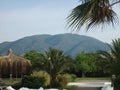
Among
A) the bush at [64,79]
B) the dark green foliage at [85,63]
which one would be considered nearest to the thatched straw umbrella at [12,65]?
A: the dark green foliage at [85,63]

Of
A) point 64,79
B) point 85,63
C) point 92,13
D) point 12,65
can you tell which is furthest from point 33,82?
point 85,63

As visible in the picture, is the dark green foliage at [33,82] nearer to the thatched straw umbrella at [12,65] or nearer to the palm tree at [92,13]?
the thatched straw umbrella at [12,65]

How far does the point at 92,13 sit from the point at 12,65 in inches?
1666

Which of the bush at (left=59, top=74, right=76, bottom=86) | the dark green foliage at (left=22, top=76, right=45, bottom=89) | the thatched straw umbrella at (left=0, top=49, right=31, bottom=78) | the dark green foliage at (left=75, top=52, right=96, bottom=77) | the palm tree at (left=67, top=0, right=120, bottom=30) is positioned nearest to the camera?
the palm tree at (left=67, top=0, right=120, bottom=30)

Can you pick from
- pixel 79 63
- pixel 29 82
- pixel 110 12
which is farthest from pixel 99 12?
pixel 79 63

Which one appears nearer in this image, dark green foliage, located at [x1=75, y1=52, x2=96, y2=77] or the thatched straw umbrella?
the thatched straw umbrella

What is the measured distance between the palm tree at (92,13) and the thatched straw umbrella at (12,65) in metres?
40.1

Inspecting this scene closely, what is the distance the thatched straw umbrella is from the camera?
1766 inches

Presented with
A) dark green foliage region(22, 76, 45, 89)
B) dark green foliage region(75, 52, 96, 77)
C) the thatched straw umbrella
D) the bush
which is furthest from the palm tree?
dark green foliage region(75, 52, 96, 77)

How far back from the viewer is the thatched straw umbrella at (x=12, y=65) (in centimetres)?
4484

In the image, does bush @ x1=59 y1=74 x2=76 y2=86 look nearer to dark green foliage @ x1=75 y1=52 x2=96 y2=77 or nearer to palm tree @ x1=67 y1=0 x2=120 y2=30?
dark green foliage @ x1=75 y1=52 x2=96 y2=77

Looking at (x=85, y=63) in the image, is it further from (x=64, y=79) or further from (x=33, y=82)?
(x=33, y=82)

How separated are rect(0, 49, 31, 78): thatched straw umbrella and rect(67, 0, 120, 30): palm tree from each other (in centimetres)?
4005

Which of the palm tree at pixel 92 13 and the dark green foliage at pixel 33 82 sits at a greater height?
the palm tree at pixel 92 13
